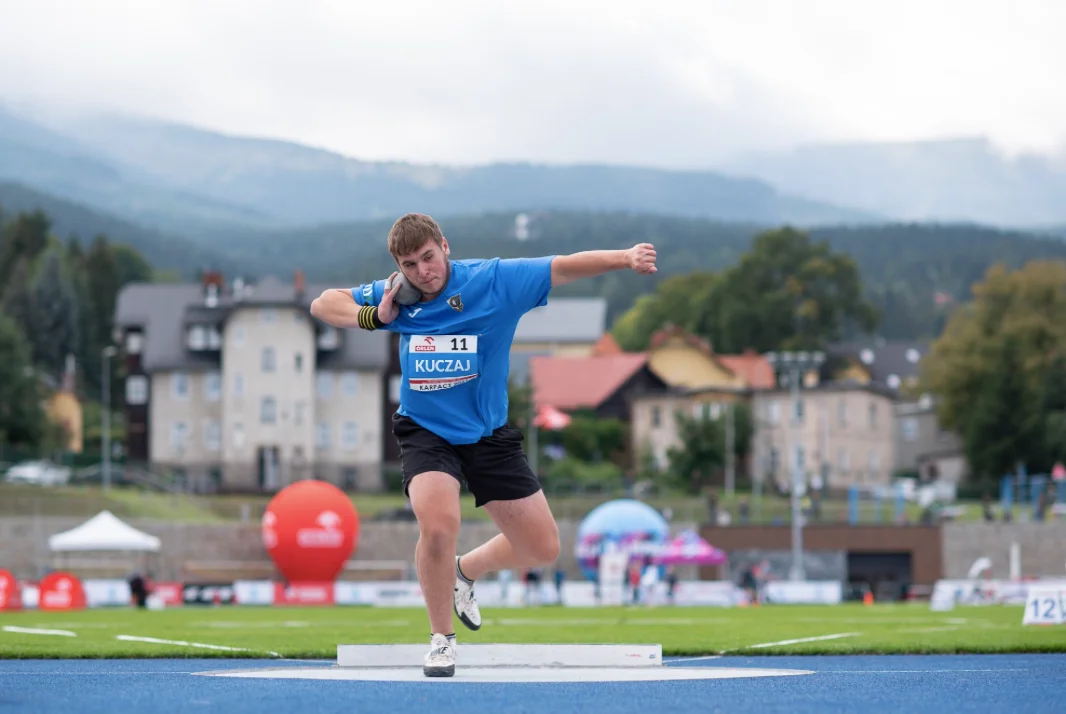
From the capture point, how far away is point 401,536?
202ft

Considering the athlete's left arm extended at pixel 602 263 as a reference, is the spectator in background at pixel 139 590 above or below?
below

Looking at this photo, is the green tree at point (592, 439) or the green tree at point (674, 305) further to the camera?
the green tree at point (674, 305)

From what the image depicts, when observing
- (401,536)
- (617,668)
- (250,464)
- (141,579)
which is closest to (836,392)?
(250,464)

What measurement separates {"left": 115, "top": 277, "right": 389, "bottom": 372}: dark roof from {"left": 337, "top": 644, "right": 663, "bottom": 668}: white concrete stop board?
75.8 metres

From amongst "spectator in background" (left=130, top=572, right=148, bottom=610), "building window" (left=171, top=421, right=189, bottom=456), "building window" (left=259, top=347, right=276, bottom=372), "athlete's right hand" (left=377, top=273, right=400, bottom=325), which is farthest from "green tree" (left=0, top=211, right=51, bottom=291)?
"athlete's right hand" (left=377, top=273, right=400, bottom=325)

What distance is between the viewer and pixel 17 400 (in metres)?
96.4

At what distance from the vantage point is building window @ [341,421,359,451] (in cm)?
8862

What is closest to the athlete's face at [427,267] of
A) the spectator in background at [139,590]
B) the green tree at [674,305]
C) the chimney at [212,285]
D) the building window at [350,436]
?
the spectator in background at [139,590]

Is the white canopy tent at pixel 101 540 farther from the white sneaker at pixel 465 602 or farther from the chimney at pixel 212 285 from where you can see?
the chimney at pixel 212 285

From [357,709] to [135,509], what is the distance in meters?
61.8

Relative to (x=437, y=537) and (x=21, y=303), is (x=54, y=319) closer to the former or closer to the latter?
(x=21, y=303)

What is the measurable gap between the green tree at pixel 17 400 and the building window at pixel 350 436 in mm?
19902

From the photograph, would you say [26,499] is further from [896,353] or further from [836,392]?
[896,353]

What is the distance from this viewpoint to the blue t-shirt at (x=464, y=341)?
9305 mm
